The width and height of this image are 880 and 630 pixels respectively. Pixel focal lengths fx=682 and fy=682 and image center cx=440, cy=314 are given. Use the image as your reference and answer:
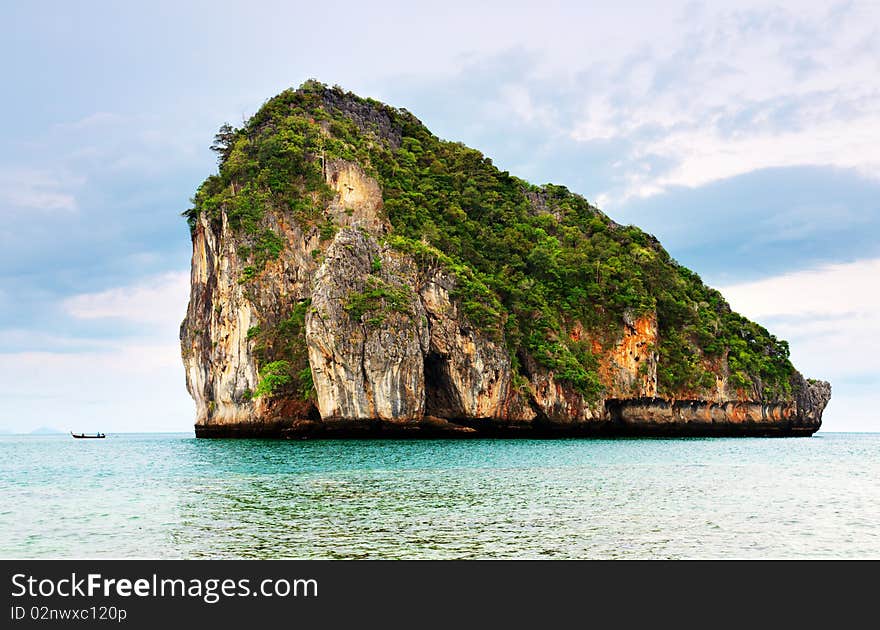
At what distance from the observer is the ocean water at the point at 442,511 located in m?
11.8

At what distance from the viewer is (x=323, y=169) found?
5731 cm

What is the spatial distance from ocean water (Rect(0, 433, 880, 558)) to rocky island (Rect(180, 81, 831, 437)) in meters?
19.9

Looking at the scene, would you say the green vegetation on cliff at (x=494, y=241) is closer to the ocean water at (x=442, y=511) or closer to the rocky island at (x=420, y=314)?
the rocky island at (x=420, y=314)

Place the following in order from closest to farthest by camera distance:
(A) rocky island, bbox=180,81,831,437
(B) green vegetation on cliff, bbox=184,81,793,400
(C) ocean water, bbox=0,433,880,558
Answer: (C) ocean water, bbox=0,433,880,558
(A) rocky island, bbox=180,81,831,437
(B) green vegetation on cliff, bbox=184,81,793,400

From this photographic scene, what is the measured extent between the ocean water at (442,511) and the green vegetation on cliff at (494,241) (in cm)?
2487

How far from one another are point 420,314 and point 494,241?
59.4 feet

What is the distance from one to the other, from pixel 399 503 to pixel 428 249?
127 feet

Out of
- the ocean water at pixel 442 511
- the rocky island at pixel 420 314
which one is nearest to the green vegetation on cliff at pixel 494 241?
the rocky island at pixel 420 314

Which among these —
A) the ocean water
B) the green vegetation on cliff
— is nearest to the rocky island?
the green vegetation on cliff

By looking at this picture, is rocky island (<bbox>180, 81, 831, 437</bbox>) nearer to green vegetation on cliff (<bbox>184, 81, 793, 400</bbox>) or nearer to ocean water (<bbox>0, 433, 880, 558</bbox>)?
green vegetation on cliff (<bbox>184, 81, 793, 400</bbox>)

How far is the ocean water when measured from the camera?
38.6 feet

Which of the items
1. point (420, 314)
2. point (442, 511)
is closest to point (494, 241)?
point (420, 314)
